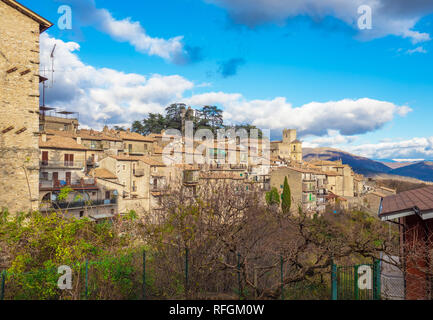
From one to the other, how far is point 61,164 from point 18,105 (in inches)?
634

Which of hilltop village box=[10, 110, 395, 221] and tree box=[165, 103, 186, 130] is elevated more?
tree box=[165, 103, 186, 130]

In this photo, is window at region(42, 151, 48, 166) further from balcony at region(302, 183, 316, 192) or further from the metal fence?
balcony at region(302, 183, 316, 192)

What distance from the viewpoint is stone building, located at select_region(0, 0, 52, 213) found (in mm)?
14852

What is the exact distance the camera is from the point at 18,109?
15.2 m

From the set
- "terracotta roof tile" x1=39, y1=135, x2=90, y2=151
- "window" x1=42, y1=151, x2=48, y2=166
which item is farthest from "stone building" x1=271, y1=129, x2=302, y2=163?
"window" x1=42, y1=151, x2=48, y2=166

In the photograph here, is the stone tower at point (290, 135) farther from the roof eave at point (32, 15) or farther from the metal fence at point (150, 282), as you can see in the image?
the metal fence at point (150, 282)

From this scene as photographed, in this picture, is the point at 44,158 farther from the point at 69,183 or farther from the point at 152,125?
the point at 152,125

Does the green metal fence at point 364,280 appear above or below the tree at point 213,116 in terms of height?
below

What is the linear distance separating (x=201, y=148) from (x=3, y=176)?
1476 inches

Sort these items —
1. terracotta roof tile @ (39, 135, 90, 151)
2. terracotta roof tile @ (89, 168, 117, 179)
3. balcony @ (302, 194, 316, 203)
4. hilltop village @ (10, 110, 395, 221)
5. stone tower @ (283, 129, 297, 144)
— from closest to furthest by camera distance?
hilltop village @ (10, 110, 395, 221) → terracotta roof tile @ (39, 135, 90, 151) → terracotta roof tile @ (89, 168, 117, 179) → balcony @ (302, 194, 316, 203) → stone tower @ (283, 129, 297, 144)

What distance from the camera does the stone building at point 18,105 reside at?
14852mm

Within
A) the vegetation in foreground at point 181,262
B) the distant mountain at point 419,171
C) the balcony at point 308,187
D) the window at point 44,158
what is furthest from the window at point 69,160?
the distant mountain at point 419,171

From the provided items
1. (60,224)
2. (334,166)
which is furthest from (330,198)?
(60,224)
